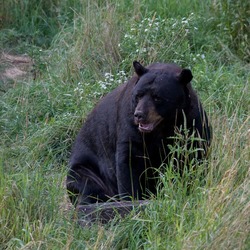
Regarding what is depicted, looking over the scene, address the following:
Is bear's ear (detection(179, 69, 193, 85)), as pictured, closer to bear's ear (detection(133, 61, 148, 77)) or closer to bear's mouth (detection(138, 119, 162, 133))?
bear's ear (detection(133, 61, 148, 77))

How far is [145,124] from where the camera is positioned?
24.0 ft

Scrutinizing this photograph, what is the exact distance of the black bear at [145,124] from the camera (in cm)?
737

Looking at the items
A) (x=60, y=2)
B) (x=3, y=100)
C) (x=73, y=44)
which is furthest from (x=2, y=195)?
(x=60, y=2)

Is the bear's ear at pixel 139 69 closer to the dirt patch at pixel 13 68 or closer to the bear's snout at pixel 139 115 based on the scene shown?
the bear's snout at pixel 139 115

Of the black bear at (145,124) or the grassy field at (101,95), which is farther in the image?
the black bear at (145,124)

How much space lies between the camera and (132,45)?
10273 millimetres

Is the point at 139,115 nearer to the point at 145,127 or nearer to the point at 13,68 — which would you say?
the point at 145,127

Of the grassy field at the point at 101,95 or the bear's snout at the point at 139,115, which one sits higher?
the bear's snout at the point at 139,115

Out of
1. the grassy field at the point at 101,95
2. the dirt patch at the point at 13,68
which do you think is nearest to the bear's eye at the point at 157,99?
the grassy field at the point at 101,95

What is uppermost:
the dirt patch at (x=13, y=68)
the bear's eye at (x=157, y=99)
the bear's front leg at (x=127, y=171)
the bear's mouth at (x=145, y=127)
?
the bear's eye at (x=157, y=99)

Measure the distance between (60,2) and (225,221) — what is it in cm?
705

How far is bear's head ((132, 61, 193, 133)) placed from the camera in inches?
288

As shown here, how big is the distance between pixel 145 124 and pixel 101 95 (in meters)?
2.31

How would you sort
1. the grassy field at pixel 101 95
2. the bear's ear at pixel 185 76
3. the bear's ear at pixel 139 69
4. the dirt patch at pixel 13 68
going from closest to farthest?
the grassy field at pixel 101 95
the bear's ear at pixel 185 76
the bear's ear at pixel 139 69
the dirt patch at pixel 13 68
